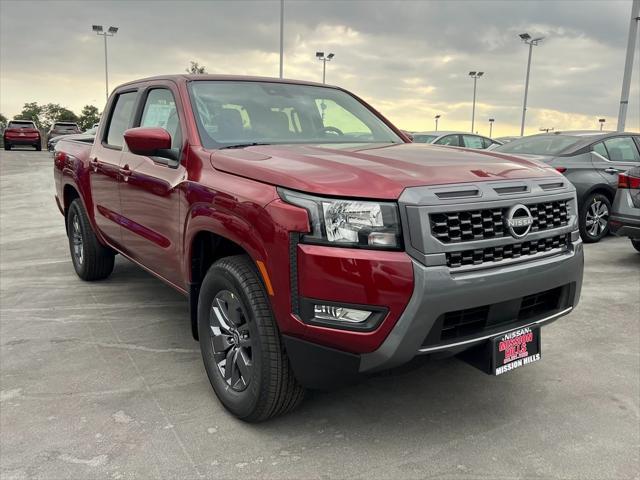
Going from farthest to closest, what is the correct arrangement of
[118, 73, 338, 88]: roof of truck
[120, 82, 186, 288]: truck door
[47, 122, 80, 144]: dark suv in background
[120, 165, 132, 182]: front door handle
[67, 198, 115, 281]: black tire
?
[47, 122, 80, 144]: dark suv in background, [67, 198, 115, 281]: black tire, [120, 165, 132, 182]: front door handle, [118, 73, 338, 88]: roof of truck, [120, 82, 186, 288]: truck door

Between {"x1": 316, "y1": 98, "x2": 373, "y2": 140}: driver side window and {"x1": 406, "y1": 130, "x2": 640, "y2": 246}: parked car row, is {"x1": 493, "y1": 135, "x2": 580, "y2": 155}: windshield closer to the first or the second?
{"x1": 406, "y1": 130, "x2": 640, "y2": 246}: parked car row

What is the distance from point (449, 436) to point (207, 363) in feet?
4.41

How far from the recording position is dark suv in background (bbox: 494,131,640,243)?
7.67 meters

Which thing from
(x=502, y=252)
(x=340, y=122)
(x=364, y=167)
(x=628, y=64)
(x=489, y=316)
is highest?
(x=628, y=64)

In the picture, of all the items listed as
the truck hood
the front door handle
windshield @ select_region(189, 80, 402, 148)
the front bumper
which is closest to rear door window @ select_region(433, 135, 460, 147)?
windshield @ select_region(189, 80, 402, 148)

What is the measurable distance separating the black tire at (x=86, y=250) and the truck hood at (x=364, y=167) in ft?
8.93

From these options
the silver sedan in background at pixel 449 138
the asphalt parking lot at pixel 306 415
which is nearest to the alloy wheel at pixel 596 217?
the asphalt parking lot at pixel 306 415

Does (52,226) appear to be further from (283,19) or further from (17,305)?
(283,19)

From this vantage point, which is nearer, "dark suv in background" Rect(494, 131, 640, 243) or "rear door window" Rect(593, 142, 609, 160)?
"dark suv in background" Rect(494, 131, 640, 243)

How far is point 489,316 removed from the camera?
8.32 ft

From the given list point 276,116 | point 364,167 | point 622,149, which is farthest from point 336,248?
point 622,149

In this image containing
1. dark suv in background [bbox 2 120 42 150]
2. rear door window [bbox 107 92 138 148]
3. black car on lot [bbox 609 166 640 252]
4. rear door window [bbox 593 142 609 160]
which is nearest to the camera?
rear door window [bbox 107 92 138 148]

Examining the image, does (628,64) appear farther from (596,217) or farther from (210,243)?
(210,243)

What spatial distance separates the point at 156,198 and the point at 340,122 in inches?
55.3
